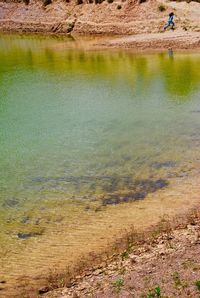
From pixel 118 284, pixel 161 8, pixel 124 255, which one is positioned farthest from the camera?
pixel 161 8

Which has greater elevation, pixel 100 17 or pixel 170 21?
pixel 170 21

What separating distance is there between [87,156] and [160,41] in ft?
72.6

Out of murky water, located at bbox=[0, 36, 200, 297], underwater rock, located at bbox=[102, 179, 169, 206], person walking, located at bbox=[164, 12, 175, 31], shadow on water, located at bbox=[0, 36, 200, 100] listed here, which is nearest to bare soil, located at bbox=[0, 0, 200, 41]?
person walking, located at bbox=[164, 12, 175, 31]

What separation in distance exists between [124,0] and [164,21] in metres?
6.83

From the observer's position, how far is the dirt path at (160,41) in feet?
110

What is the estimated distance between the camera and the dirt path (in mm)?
33594

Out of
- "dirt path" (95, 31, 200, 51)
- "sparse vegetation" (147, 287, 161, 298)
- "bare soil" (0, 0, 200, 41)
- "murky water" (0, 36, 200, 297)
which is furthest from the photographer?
"bare soil" (0, 0, 200, 41)

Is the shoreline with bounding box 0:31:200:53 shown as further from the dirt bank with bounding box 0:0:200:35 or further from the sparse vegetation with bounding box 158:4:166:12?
the sparse vegetation with bounding box 158:4:166:12

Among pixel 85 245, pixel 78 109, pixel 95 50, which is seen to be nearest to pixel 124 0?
pixel 95 50

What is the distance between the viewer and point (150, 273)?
834 centimetres

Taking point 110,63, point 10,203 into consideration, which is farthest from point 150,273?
point 110,63

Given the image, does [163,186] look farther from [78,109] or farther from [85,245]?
[78,109]

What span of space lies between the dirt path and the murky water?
5969mm

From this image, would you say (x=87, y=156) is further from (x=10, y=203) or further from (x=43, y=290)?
(x=43, y=290)
